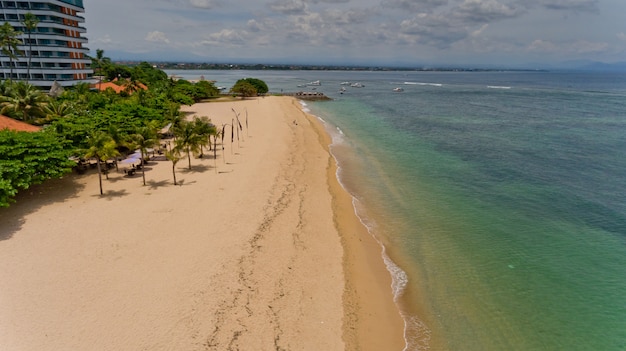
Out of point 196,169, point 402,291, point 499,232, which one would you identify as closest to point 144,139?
point 196,169

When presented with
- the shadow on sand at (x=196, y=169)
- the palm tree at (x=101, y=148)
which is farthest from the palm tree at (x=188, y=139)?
the palm tree at (x=101, y=148)

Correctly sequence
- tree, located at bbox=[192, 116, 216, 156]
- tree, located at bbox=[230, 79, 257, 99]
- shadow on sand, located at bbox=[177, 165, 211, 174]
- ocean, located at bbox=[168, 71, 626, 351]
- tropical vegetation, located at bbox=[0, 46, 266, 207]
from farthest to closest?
tree, located at bbox=[230, 79, 257, 99] < shadow on sand, located at bbox=[177, 165, 211, 174] < tree, located at bbox=[192, 116, 216, 156] < tropical vegetation, located at bbox=[0, 46, 266, 207] < ocean, located at bbox=[168, 71, 626, 351]

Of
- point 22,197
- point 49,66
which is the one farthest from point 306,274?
point 49,66

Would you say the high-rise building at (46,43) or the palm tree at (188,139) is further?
the high-rise building at (46,43)

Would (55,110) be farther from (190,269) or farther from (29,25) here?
(190,269)

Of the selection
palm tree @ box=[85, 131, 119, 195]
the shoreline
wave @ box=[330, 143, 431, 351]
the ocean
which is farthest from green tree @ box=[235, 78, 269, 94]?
wave @ box=[330, 143, 431, 351]

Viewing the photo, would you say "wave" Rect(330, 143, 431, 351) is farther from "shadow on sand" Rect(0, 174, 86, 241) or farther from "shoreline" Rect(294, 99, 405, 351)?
"shadow on sand" Rect(0, 174, 86, 241)

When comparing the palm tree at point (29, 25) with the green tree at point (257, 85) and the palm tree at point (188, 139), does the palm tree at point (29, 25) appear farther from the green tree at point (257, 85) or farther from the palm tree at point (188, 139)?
the green tree at point (257, 85)
